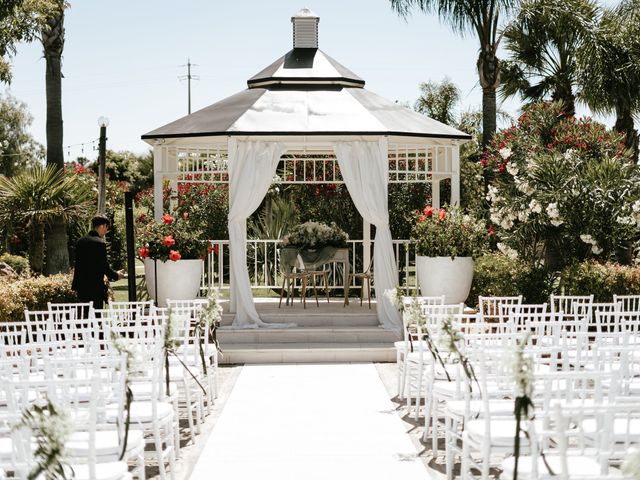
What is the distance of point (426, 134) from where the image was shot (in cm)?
1159

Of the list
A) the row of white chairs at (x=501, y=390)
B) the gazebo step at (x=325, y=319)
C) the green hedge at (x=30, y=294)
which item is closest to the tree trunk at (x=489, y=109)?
the gazebo step at (x=325, y=319)

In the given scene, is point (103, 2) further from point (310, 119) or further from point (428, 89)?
point (428, 89)

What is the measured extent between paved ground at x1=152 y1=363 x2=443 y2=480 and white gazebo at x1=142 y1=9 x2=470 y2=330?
2301 mm

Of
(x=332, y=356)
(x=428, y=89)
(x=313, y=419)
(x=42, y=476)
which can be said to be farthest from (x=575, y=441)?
(x=428, y=89)

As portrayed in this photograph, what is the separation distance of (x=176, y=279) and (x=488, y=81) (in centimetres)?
703

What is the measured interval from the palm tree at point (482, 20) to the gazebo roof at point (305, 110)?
263 cm

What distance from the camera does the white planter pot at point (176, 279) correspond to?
36.9ft

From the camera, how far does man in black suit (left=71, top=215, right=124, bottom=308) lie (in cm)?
964

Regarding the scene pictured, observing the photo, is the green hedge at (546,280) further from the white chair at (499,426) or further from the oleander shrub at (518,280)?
the white chair at (499,426)

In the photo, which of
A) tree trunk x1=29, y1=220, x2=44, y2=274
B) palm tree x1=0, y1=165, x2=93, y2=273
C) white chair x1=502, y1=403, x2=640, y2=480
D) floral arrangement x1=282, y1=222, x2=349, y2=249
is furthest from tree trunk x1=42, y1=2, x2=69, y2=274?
white chair x1=502, y1=403, x2=640, y2=480

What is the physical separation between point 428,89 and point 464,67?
6758 millimetres

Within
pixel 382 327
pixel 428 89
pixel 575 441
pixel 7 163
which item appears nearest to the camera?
pixel 575 441

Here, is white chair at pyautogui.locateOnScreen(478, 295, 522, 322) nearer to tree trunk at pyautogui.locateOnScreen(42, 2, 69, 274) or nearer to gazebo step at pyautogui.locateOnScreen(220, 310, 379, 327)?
gazebo step at pyautogui.locateOnScreen(220, 310, 379, 327)

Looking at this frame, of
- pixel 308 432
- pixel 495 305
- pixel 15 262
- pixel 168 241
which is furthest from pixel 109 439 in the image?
pixel 15 262
